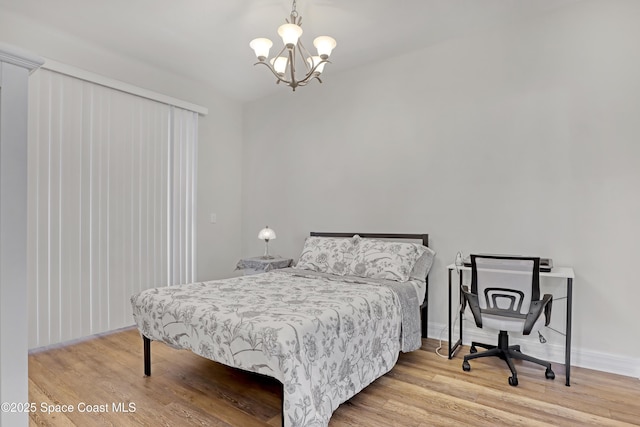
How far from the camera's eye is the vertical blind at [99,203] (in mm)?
2904

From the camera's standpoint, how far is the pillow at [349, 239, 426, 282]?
9.82ft

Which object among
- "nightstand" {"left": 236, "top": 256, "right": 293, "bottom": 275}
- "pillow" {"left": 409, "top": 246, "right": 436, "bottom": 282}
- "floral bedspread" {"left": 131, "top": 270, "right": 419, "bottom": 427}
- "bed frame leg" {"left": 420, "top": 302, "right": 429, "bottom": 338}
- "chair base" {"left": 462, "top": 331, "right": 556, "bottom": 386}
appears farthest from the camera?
"nightstand" {"left": 236, "top": 256, "right": 293, "bottom": 275}

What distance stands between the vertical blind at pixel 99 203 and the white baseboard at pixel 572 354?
10.3 ft

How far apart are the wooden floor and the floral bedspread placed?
23 centimetres

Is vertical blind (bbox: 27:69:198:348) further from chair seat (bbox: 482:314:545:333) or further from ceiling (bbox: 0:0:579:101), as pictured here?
chair seat (bbox: 482:314:545:333)

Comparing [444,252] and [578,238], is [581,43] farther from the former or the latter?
[444,252]

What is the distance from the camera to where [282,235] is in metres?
4.40

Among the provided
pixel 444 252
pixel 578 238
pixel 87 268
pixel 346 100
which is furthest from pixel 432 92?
pixel 87 268

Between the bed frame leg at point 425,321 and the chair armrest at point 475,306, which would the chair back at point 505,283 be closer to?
the chair armrest at point 475,306

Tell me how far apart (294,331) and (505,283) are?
1.63m

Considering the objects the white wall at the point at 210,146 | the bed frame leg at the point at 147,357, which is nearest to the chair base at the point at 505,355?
the bed frame leg at the point at 147,357

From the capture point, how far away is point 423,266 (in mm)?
3164

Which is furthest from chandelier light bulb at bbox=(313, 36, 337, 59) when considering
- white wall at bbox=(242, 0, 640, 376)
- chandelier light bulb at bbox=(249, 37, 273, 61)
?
white wall at bbox=(242, 0, 640, 376)

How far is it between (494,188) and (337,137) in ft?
5.67
